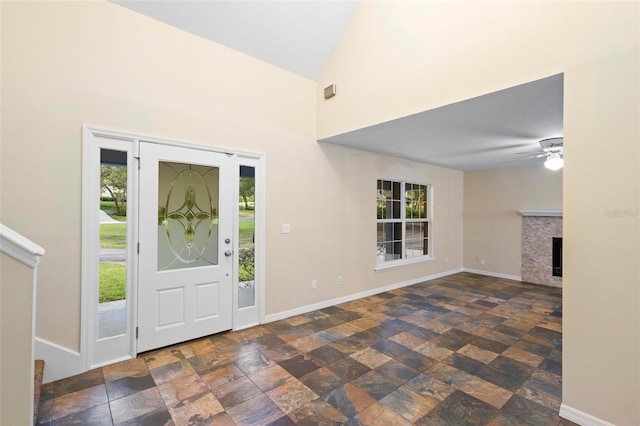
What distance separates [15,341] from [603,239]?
3.47 m

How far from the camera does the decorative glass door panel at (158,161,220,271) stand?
2.98 m

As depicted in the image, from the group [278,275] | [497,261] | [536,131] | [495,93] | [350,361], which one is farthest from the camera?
[497,261]

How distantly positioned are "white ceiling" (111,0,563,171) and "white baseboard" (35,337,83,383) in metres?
3.12

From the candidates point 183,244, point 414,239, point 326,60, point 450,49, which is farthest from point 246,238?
point 414,239

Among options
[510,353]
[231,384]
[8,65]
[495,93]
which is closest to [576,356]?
[510,353]

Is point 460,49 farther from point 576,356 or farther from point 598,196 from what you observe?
point 576,356

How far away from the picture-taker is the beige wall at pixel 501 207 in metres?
5.82

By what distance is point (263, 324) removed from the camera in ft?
11.9

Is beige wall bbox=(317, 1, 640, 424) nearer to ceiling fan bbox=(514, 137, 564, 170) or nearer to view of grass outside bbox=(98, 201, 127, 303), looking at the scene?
ceiling fan bbox=(514, 137, 564, 170)

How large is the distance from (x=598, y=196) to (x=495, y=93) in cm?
110

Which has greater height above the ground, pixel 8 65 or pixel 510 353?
pixel 8 65

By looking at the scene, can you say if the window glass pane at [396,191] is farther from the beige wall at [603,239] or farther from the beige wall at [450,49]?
the beige wall at [603,239]

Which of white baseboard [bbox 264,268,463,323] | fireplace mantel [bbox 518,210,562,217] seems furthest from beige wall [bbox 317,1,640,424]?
fireplace mantel [bbox 518,210,562,217]

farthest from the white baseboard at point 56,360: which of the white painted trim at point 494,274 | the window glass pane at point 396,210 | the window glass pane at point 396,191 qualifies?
the white painted trim at point 494,274
